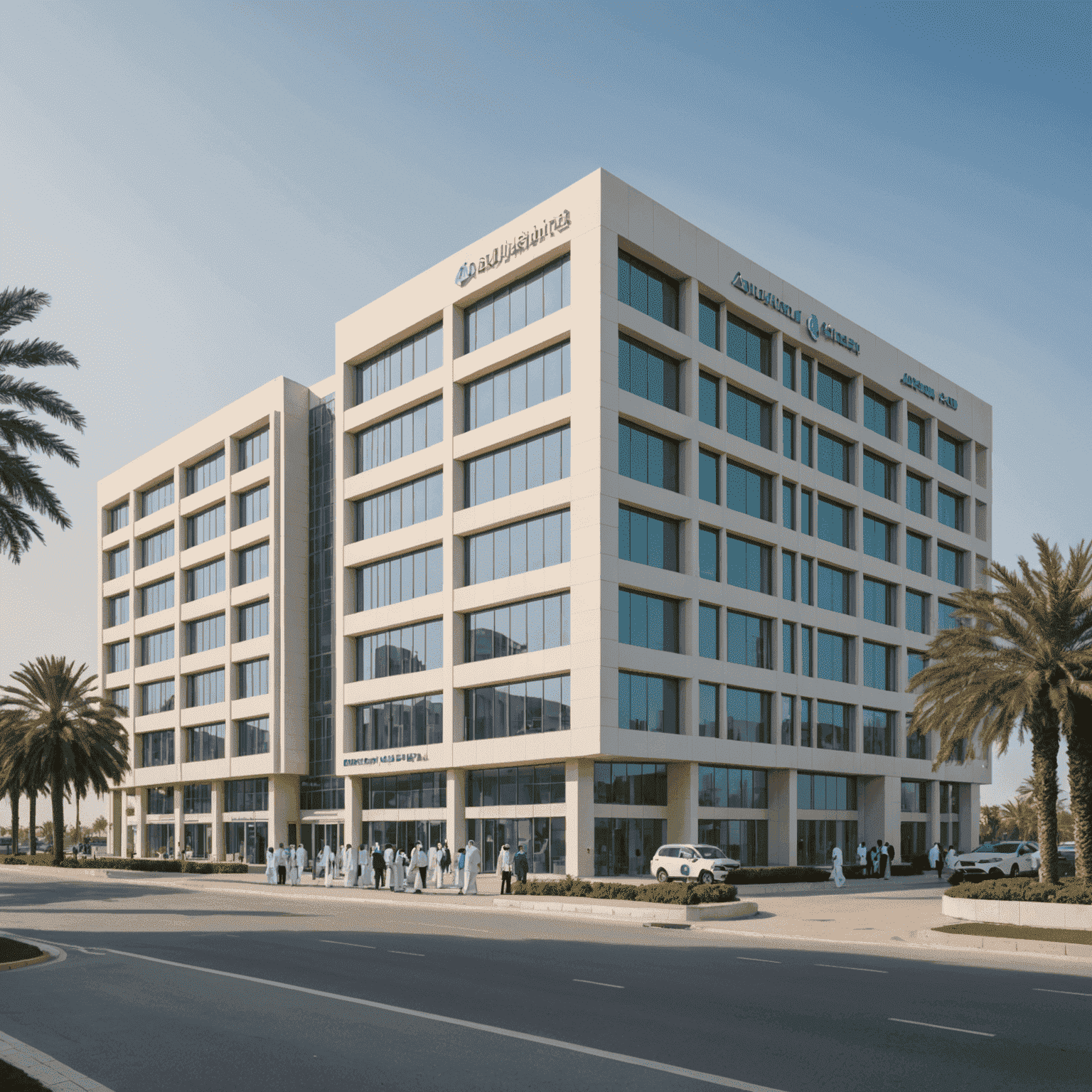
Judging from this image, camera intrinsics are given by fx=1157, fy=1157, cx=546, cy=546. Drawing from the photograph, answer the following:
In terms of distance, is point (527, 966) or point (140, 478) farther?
point (140, 478)

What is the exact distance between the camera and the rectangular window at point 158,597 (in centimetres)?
7731

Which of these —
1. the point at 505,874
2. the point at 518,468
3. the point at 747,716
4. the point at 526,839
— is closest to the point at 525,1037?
the point at 505,874

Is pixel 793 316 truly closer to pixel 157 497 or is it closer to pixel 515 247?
pixel 515 247

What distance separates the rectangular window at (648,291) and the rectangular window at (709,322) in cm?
158

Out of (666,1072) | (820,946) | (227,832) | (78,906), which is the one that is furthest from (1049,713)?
(227,832)

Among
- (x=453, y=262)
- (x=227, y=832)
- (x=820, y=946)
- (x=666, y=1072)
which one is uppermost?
(x=453, y=262)

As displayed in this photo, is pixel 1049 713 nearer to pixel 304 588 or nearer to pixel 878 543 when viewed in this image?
pixel 878 543

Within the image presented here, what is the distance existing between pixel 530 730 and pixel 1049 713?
66.1ft

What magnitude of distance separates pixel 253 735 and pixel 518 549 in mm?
26509

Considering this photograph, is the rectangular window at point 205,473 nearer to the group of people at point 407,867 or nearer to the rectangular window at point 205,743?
the rectangular window at point 205,743

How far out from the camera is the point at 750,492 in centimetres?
5356

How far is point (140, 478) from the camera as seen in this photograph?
81062mm

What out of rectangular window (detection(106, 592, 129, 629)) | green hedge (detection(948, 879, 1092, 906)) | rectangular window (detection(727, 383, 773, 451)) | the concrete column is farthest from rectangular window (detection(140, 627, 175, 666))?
green hedge (detection(948, 879, 1092, 906))

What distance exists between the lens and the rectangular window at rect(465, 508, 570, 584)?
46.6 metres
